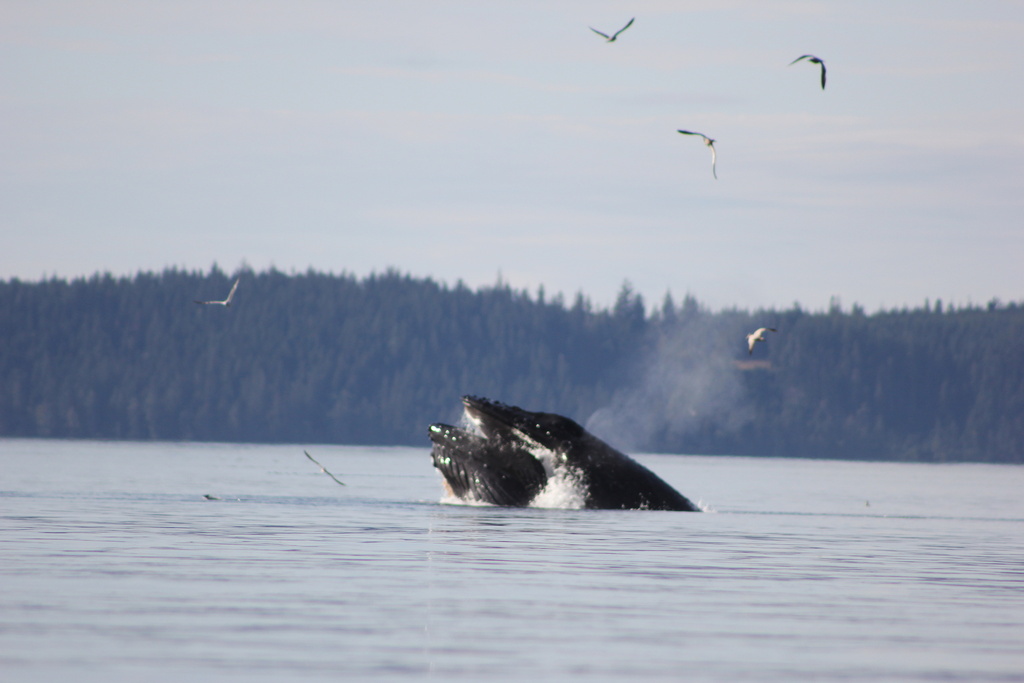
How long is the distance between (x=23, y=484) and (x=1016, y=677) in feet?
110

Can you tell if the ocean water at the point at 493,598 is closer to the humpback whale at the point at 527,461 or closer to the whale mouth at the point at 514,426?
the humpback whale at the point at 527,461

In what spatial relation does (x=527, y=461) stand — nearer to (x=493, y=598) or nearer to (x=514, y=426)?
(x=514, y=426)

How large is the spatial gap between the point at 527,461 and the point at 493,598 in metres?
12.3

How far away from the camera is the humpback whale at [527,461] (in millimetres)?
26703

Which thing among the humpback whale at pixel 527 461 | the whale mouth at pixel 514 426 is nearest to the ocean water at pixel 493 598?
the humpback whale at pixel 527 461

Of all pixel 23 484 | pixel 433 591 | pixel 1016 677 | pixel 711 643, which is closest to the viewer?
pixel 1016 677

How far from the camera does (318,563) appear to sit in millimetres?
17984

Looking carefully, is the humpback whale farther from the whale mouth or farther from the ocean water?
the ocean water

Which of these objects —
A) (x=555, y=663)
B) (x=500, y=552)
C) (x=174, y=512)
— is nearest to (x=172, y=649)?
(x=555, y=663)

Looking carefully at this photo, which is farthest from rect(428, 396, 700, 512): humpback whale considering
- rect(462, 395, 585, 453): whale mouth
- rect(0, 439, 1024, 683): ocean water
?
rect(0, 439, 1024, 683): ocean water

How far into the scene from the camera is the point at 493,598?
1491 centimetres

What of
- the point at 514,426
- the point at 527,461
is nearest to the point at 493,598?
the point at 514,426

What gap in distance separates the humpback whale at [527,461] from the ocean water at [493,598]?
556 millimetres

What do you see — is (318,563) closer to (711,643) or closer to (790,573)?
(790,573)
